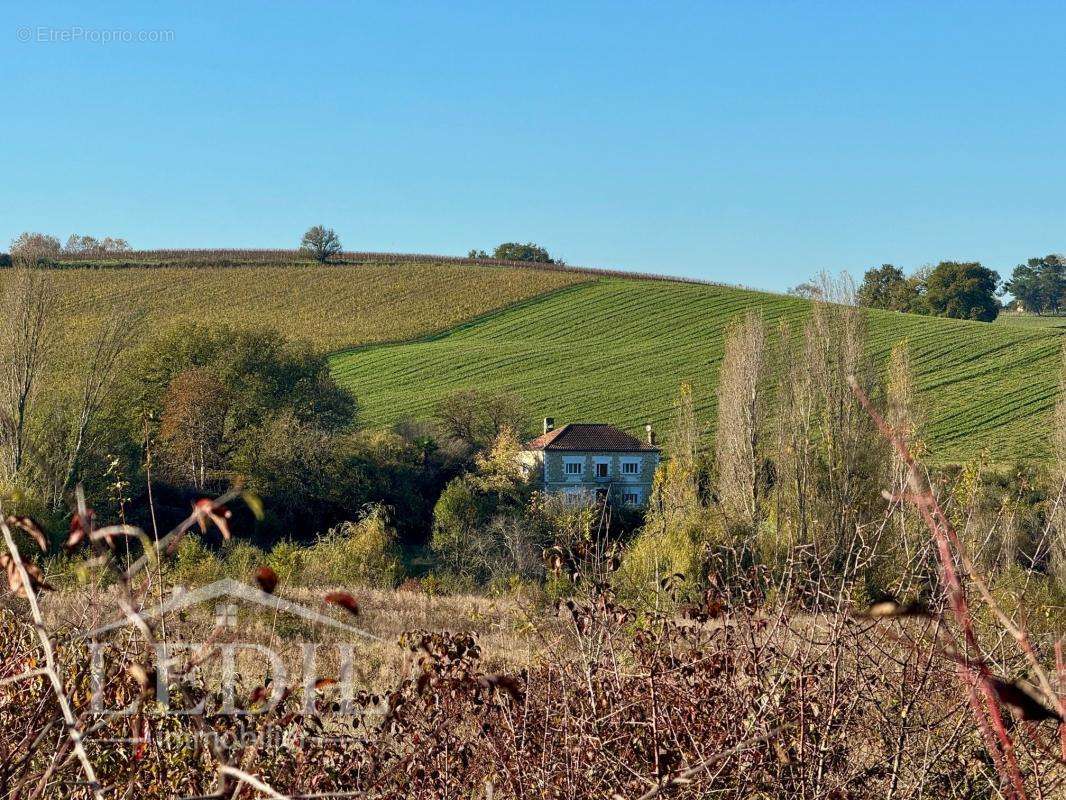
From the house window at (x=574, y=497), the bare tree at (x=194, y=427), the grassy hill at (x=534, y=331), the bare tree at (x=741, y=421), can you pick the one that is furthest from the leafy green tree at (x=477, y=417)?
the bare tree at (x=741, y=421)

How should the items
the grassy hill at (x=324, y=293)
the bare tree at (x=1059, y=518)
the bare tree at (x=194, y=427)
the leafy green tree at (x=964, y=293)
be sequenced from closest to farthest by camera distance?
1. the bare tree at (x=1059, y=518)
2. the bare tree at (x=194, y=427)
3. the grassy hill at (x=324, y=293)
4. the leafy green tree at (x=964, y=293)

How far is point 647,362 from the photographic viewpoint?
56656 millimetres

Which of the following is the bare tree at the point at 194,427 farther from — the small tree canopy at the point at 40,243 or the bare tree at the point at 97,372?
the small tree canopy at the point at 40,243

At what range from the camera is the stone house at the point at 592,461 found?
4100 centimetres

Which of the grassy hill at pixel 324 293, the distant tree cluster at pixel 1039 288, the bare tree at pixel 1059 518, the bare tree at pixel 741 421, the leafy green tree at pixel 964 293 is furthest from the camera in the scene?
the distant tree cluster at pixel 1039 288

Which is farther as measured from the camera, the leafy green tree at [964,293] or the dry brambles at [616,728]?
the leafy green tree at [964,293]

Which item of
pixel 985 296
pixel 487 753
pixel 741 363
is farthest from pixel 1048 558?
pixel 985 296

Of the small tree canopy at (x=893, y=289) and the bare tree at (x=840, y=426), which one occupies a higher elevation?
the small tree canopy at (x=893, y=289)

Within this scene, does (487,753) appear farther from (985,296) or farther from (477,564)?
(985,296)

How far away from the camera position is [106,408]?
31.9 m

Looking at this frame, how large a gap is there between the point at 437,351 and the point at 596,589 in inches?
2099

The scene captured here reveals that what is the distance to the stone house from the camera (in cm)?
4100

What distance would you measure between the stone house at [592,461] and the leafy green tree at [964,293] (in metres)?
38.3

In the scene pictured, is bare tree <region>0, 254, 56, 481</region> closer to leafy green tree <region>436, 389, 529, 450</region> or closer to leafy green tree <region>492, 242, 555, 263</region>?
leafy green tree <region>436, 389, 529, 450</region>
